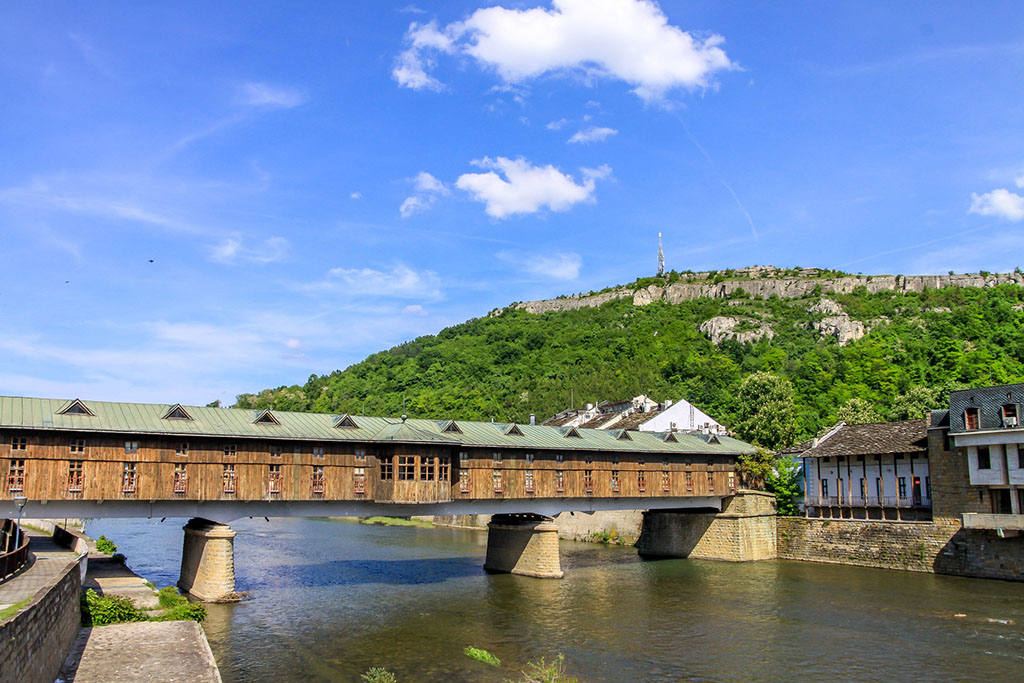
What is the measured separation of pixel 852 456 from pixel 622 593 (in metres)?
21.4

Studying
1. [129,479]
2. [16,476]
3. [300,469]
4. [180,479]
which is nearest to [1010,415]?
[300,469]

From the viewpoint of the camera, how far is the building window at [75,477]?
32391 millimetres

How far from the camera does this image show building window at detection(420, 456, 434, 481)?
39.5 metres

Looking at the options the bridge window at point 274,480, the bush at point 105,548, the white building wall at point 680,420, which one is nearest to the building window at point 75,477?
the bridge window at point 274,480

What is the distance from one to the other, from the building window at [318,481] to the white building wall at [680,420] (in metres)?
37.2

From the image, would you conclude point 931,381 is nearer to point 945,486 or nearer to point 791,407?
point 791,407

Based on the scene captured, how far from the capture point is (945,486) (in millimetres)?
43750

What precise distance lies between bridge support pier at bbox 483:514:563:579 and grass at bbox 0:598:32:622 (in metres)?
30.2

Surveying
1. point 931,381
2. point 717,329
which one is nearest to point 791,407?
point 931,381

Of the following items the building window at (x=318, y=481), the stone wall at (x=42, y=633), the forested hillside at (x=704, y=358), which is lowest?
the stone wall at (x=42, y=633)

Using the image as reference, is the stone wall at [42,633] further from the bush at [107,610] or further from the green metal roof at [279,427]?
the green metal roof at [279,427]

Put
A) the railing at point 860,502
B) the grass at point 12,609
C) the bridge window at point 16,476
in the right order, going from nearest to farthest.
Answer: the grass at point 12,609 → the bridge window at point 16,476 → the railing at point 860,502

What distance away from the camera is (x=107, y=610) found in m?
26.8

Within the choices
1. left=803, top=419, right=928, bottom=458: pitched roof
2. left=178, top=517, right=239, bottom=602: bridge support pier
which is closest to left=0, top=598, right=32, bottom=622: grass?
left=178, top=517, right=239, bottom=602: bridge support pier
